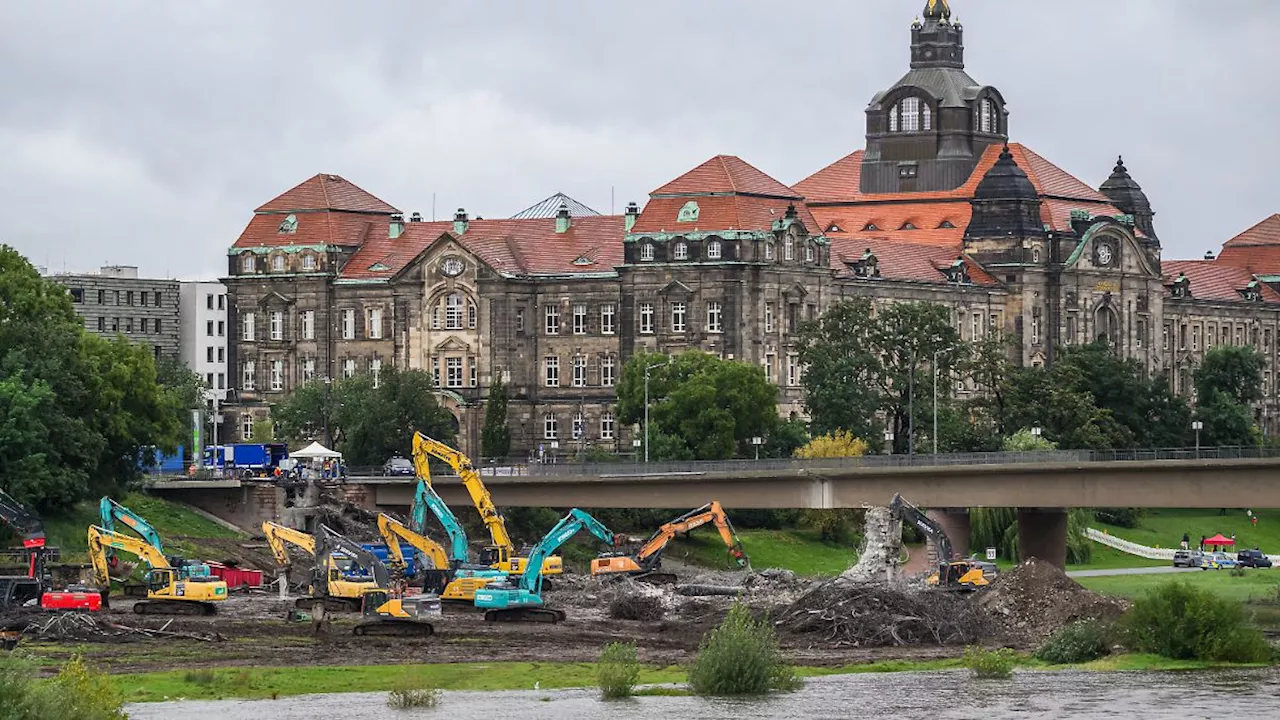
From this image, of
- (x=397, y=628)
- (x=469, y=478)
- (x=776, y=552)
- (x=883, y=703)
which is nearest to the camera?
(x=883, y=703)

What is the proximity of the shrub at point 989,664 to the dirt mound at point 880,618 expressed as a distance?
9718mm

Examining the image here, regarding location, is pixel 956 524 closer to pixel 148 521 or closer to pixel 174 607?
pixel 148 521

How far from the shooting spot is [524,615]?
488 feet

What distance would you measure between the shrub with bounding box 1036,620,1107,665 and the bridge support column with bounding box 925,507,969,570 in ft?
153

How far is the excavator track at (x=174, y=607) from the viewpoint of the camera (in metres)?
149

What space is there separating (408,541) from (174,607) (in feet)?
57.7

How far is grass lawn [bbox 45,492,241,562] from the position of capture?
570 ft

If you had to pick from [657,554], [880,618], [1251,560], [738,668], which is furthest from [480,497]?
[738,668]

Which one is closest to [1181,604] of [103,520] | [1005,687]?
[1005,687]

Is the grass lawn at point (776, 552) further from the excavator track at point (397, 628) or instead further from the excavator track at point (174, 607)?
the excavator track at point (397, 628)

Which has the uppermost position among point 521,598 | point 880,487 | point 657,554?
point 880,487

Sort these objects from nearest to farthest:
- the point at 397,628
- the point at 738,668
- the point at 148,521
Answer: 1. the point at 738,668
2. the point at 397,628
3. the point at 148,521

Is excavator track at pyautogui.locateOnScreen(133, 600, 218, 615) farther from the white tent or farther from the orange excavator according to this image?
the white tent

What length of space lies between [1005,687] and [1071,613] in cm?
2052
